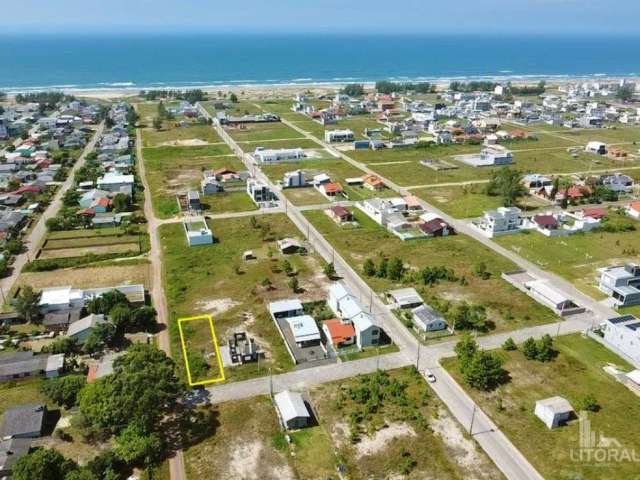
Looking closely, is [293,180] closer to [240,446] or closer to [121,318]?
[121,318]

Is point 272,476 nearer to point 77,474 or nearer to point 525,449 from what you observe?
point 77,474

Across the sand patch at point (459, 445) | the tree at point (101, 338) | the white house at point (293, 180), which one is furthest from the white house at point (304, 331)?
the white house at point (293, 180)

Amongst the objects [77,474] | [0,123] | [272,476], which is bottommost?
[272,476]

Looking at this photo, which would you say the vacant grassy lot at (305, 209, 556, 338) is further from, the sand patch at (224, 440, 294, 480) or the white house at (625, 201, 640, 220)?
the white house at (625, 201, 640, 220)

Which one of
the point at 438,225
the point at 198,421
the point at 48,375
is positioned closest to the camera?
the point at 198,421

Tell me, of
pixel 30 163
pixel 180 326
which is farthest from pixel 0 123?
pixel 180 326

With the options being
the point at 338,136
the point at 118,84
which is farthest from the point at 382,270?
the point at 118,84

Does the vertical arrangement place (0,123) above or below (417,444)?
above
